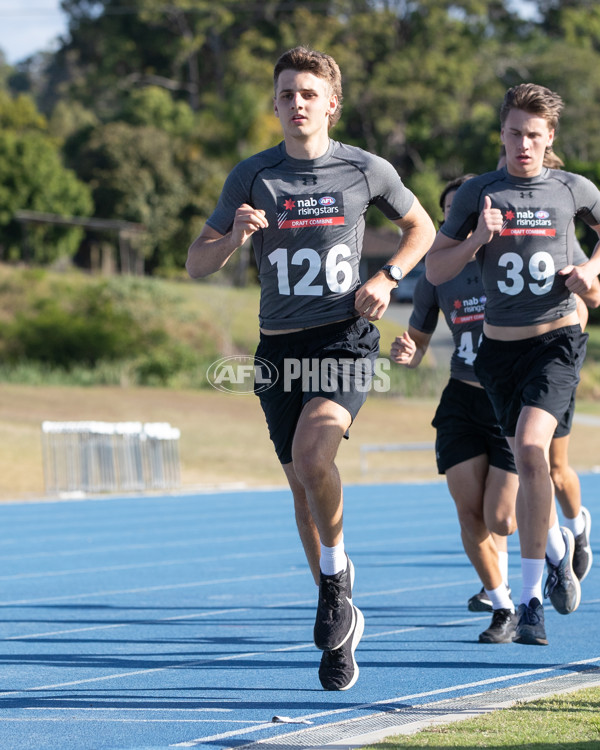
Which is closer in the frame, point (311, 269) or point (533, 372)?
point (311, 269)

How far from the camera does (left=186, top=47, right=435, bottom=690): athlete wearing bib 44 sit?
5059 millimetres

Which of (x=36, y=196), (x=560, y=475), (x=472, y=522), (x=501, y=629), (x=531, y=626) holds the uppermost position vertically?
(x=36, y=196)

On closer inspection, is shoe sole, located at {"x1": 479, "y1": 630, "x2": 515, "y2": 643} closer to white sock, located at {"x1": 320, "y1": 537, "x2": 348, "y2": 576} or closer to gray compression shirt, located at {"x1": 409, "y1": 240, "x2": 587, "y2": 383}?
gray compression shirt, located at {"x1": 409, "y1": 240, "x2": 587, "y2": 383}

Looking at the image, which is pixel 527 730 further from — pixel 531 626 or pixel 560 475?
pixel 560 475

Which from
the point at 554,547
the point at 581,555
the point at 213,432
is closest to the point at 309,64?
the point at 554,547

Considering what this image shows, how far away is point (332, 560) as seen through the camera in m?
5.07

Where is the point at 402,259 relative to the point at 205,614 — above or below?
above

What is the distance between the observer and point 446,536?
1318 cm

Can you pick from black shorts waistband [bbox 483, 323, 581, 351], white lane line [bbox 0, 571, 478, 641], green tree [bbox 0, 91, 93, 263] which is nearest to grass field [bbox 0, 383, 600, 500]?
white lane line [bbox 0, 571, 478, 641]

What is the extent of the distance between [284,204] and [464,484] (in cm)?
235

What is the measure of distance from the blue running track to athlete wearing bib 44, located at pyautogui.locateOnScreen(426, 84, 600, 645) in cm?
87

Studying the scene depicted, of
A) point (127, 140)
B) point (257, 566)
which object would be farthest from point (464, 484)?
point (127, 140)

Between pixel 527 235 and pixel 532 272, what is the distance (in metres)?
0.17

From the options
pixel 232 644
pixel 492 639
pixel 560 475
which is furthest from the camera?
pixel 560 475
